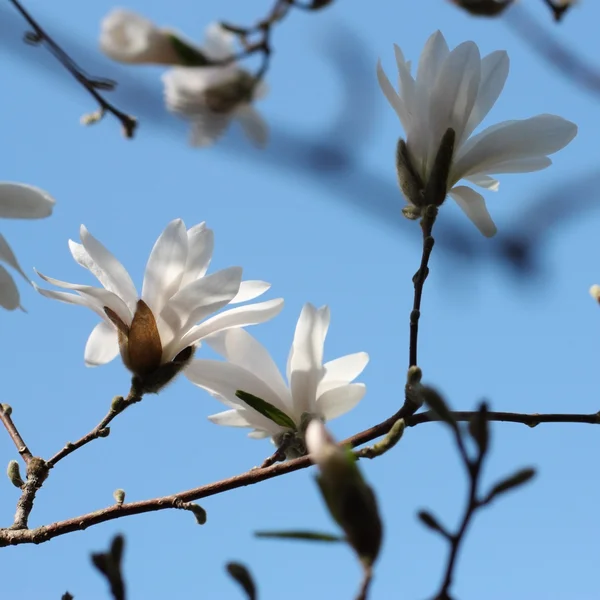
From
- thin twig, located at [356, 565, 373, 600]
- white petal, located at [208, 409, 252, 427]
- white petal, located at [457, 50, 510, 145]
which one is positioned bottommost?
thin twig, located at [356, 565, 373, 600]

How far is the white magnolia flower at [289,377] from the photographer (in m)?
0.94

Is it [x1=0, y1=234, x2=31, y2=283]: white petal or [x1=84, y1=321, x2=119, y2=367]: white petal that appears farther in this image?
[x1=84, y1=321, x2=119, y2=367]: white petal

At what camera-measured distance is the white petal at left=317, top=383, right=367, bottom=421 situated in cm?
94

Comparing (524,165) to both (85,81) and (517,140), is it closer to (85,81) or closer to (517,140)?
(517,140)

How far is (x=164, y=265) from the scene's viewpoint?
93 cm

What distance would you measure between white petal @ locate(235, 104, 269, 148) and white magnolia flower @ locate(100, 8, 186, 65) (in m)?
0.05

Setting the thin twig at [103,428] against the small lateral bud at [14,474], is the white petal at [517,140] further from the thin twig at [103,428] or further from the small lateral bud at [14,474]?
the small lateral bud at [14,474]

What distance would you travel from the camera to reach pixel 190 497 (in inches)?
31.9

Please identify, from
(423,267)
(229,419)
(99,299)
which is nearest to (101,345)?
(99,299)

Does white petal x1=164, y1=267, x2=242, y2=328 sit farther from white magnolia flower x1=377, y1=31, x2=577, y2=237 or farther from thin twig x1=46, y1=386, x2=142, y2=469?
white magnolia flower x1=377, y1=31, x2=577, y2=237

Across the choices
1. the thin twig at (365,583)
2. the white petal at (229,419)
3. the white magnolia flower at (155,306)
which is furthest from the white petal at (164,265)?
the thin twig at (365,583)

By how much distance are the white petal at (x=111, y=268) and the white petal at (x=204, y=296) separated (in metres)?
0.04

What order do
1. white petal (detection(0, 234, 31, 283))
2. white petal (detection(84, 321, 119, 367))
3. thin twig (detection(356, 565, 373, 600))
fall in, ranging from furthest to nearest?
white petal (detection(84, 321, 119, 367)), white petal (detection(0, 234, 31, 283)), thin twig (detection(356, 565, 373, 600))

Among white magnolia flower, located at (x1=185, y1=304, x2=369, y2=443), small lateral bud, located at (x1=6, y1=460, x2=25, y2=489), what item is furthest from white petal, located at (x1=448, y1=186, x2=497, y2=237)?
small lateral bud, located at (x1=6, y1=460, x2=25, y2=489)
